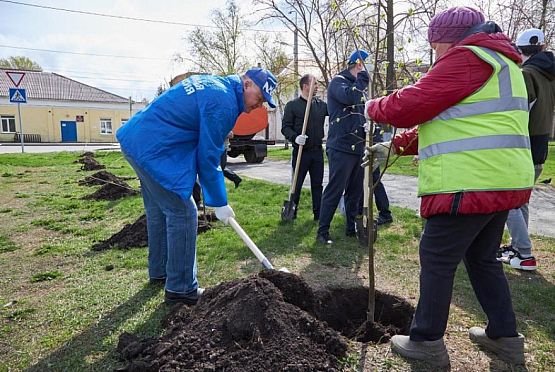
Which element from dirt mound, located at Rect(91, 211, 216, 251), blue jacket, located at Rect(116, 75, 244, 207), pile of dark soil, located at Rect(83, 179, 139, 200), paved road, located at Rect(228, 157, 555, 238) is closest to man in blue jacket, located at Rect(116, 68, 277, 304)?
blue jacket, located at Rect(116, 75, 244, 207)

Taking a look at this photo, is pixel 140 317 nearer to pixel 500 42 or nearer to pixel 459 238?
pixel 459 238

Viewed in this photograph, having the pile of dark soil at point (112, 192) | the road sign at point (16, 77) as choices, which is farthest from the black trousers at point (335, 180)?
the road sign at point (16, 77)

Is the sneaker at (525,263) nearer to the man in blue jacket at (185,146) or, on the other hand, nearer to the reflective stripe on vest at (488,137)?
the reflective stripe on vest at (488,137)

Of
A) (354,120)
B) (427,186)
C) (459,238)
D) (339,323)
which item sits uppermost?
(354,120)

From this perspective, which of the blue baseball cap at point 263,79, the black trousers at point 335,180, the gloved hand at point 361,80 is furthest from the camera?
the black trousers at point 335,180

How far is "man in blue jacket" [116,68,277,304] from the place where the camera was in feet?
10.4

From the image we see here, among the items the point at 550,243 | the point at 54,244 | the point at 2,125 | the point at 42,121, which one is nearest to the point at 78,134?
the point at 42,121

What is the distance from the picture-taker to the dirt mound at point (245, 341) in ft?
7.81

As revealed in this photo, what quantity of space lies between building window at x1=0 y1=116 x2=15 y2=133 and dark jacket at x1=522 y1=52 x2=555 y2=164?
4577 cm

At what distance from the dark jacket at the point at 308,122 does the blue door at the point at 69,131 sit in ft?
137

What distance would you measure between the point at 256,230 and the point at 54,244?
2464 millimetres

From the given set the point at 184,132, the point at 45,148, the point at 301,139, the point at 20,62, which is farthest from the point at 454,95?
the point at 20,62

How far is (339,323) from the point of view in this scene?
11.1 ft

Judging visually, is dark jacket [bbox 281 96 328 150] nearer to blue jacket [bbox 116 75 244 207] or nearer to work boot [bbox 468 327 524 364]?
blue jacket [bbox 116 75 244 207]
